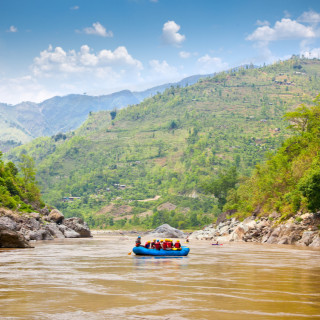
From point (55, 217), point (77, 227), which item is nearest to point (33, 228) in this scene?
point (55, 217)

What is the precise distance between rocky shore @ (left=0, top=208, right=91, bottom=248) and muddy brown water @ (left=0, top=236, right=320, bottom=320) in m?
10.9

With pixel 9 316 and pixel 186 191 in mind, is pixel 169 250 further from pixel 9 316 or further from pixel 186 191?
pixel 186 191

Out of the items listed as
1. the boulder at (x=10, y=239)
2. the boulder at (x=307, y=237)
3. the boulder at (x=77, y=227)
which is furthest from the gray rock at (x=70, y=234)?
the boulder at (x=307, y=237)

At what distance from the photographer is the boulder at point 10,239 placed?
38.6m

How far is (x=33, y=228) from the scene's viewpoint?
2379 inches

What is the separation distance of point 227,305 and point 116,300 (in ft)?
13.1

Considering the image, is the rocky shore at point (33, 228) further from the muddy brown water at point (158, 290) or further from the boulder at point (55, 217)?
the muddy brown water at point (158, 290)

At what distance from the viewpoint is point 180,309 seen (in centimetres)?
1473

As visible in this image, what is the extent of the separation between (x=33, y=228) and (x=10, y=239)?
71.1 feet

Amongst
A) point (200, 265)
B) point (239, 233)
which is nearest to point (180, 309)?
point (200, 265)

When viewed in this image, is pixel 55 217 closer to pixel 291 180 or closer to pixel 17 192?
pixel 17 192

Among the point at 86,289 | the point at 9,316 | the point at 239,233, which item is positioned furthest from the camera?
the point at 239,233

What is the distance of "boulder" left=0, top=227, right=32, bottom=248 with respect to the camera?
127 feet

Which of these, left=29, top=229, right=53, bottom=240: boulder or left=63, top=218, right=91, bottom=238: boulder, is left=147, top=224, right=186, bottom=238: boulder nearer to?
left=63, top=218, right=91, bottom=238: boulder
